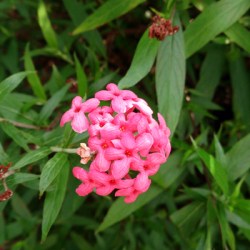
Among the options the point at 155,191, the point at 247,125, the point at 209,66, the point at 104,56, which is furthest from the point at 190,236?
the point at 104,56

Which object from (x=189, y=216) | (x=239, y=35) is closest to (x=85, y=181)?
(x=189, y=216)

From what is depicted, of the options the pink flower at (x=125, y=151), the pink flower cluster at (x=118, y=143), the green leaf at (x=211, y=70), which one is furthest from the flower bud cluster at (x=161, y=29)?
the green leaf at (x=211, y=70)

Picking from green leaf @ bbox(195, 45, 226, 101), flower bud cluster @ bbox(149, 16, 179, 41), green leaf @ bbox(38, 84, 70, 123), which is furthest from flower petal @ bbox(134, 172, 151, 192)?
green leaf @ bbox(195, 45, 226, 101)

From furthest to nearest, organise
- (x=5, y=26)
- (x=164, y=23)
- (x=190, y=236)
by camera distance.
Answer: (x=5, y=26)
(x=190, y=236)
(x=164, y=23)

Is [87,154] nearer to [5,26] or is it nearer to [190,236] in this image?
[190,236]

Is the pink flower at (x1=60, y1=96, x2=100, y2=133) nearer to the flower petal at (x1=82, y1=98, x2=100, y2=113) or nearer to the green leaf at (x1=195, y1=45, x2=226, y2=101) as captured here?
the flower petal at (x1=82, y1=98, x2=100, y2=113)

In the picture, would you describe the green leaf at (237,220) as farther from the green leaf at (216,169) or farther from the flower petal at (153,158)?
the flower petal at (153,158)

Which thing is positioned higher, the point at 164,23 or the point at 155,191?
the point at 164,23
